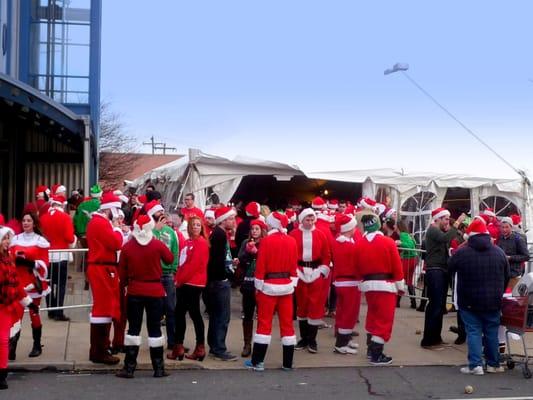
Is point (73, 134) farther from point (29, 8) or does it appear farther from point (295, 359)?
point (295, 359)

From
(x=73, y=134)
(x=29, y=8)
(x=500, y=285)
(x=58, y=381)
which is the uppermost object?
(x=29, y=8)

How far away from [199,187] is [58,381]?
9097 mm

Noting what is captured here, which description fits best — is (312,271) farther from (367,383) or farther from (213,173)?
(213,173)

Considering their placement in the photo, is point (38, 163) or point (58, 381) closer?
point (58, 381)

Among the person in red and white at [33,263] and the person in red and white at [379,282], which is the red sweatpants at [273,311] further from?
the person in red and white at [33,263]

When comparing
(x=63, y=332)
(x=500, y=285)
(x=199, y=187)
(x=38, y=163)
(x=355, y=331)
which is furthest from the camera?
(x=38, y=163)

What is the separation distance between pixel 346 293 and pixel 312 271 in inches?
22.4

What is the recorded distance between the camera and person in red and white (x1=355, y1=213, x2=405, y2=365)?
29.3 feet

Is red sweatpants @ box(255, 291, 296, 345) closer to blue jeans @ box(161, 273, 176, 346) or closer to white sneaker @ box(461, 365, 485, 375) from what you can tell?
blue jeans @ box(161, 273, 176, 346)

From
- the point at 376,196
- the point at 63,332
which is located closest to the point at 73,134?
the point at 376,196

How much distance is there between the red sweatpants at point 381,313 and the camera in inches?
351

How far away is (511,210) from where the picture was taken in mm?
18219

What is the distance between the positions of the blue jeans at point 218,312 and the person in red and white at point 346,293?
1.51m

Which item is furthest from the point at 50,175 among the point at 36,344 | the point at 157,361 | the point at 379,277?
the point at 379,277
